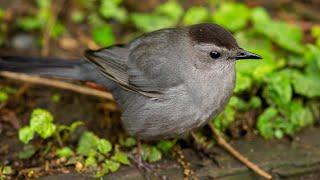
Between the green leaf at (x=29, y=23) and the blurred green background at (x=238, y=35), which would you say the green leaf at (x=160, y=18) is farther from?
the green leaf at (x=29, y=23)

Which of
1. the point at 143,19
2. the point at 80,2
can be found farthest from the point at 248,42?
the point at 80,2

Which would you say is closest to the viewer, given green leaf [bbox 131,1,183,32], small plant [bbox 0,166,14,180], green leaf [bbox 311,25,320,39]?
small plant [bbox 0,166,14,180]

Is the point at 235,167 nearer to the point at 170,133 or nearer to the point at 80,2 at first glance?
the point at 170,133

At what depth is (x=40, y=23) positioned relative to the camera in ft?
18.7

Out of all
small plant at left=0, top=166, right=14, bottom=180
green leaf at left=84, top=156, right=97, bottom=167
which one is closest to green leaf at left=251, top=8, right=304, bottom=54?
green leaf at left=84, top=156, right=97, bottom=167

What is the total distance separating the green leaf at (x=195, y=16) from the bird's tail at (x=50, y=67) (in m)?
1.42

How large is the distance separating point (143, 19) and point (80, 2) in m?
0.78

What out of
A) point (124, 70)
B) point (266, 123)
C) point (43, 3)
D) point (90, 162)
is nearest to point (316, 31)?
point (266, 123)

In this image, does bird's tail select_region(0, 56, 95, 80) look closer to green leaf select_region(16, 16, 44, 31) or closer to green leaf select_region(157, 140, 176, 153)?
green leaf select_region(157, 140, 176, 153)

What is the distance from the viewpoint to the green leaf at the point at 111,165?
414 centimetres

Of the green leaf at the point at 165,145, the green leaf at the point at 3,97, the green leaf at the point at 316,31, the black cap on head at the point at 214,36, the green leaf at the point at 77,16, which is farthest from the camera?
the green leaf at the point at 77,16

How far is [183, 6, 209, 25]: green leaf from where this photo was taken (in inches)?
222

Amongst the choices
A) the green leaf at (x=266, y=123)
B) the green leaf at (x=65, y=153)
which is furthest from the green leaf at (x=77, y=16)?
the green leaf at (x=266, y=123)

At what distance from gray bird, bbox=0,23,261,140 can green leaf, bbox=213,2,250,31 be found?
1.26 meters
